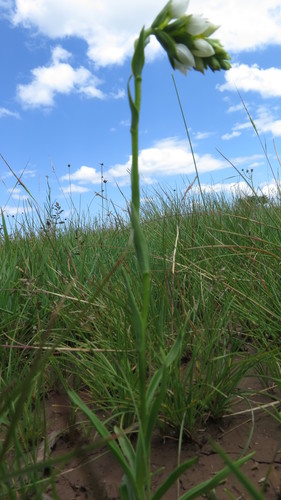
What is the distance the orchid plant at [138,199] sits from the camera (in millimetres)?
1058

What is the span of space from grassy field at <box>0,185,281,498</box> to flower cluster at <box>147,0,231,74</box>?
1.67ft

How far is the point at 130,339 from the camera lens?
66.5 inches

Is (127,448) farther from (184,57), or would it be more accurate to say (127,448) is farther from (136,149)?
(184,57)

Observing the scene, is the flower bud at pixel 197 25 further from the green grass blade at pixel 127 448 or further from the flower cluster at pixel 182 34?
the green grass blade at pixel 127 448

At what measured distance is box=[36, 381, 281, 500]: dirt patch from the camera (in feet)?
4.12

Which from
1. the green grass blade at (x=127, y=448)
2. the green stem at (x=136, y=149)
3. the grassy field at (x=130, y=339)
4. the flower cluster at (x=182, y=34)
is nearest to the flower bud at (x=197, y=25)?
the flower cluster at (x=182, y=34)

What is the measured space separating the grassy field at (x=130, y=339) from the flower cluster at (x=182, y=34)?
51 centimetres

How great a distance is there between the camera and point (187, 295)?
6.93ft

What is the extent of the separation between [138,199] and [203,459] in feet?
2.76

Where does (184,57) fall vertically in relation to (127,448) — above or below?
above

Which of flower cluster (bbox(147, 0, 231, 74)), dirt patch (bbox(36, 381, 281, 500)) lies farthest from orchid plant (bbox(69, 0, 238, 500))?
dirt patch (bbox(36, 381, 281, 500))

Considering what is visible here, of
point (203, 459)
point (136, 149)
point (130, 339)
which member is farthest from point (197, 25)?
point (203, 459)

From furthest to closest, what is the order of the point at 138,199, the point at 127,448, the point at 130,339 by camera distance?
the point at 130,339 → the point at 127,448 → the point at 138,199

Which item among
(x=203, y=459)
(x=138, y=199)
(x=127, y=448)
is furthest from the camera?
(x=203, y=459)
